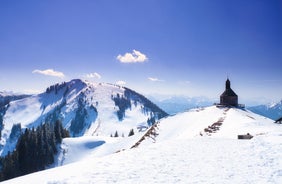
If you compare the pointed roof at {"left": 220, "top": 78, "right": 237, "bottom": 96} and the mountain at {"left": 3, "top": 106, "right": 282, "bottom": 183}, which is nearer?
the mountain at {"left": 3, "top": 106, "right": 282, "bottom": 183}

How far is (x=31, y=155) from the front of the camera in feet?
319

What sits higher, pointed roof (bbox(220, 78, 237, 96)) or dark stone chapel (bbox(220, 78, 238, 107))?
pointed roof (bbox(220, 78, 237, 96))

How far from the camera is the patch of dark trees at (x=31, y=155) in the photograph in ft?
291

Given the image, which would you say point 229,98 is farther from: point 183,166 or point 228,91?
point 183,166

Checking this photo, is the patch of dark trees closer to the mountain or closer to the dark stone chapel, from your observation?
the dark stone chapel

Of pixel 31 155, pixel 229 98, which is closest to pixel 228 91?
pixel 229 98

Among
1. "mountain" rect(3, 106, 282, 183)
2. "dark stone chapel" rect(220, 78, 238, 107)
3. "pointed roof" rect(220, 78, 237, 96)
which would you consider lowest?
"mountain" rect(3, 106, 282, 183)

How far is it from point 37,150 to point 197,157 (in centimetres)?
8853

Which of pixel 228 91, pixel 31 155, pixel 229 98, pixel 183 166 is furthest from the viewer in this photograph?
pixel 228 91

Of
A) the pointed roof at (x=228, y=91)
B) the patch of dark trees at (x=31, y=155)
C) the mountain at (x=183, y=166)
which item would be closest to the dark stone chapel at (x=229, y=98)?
the pointed roof at (x=228, y=91)

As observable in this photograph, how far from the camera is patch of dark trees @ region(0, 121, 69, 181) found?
291ft

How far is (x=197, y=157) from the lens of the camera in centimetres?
2153

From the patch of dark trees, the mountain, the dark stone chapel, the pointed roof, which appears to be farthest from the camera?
the pointed roof

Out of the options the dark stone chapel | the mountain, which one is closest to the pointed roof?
the dark stone chapel
